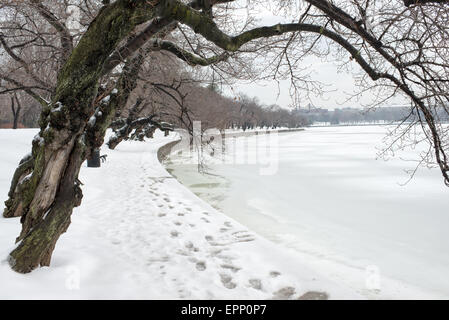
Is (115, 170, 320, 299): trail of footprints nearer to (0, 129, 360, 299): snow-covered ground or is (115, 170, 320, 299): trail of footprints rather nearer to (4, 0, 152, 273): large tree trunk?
(0, 129, 360, 299): snow-covered ground

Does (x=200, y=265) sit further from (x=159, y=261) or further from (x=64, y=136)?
(x=64, y=136)

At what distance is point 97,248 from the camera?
16.8ft

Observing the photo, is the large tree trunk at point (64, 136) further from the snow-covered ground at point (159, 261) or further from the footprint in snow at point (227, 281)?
the footprint in snow at point (227, 281)

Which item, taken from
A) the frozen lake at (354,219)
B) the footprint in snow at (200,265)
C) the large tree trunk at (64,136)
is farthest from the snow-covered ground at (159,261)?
the frozen lake at (354,219)

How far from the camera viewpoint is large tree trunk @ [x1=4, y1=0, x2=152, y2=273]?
11.4 feet

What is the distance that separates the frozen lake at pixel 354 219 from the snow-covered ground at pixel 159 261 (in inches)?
33.6

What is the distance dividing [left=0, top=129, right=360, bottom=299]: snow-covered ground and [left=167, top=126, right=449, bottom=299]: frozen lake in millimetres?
854

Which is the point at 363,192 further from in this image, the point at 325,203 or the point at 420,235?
the point at 420,235

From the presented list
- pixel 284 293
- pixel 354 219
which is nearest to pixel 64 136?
pixel 284 293

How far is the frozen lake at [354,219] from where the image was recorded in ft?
18.8

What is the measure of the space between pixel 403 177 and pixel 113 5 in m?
16.8

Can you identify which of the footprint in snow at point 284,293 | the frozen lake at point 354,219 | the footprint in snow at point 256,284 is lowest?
the frozen lake at point 354,219

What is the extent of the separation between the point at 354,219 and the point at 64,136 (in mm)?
8381
